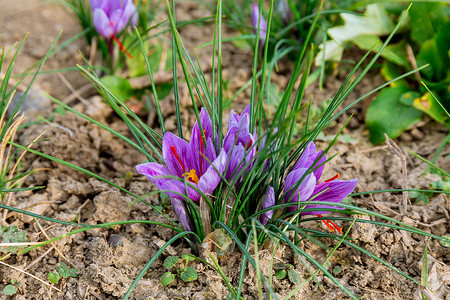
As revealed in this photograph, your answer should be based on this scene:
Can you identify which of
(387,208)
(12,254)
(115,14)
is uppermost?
(115,14)

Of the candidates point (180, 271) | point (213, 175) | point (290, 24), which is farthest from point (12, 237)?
point (290, 24)

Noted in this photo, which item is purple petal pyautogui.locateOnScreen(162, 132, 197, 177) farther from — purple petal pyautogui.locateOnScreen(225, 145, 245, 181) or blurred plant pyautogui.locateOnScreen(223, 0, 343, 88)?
blurred plant pyautogui.locateOnScreen(223, 0, 343, 88)

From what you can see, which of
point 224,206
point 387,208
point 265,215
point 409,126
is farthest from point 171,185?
point 409,126

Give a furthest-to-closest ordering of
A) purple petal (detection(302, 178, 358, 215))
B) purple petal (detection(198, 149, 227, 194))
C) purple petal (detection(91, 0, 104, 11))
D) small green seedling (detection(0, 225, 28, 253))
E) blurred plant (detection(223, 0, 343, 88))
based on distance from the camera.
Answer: blurred plant (detection(223, 0, 343, 88)) → purple petal (detection(91, 0, 104, 11)) → small green seedling (detection(0, 225, 28, 253)) → purple petal (detection(302, 178, 358, 215)) → purple petal (detection(198, 149, 227, 194))

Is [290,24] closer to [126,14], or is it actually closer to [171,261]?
[126,14]

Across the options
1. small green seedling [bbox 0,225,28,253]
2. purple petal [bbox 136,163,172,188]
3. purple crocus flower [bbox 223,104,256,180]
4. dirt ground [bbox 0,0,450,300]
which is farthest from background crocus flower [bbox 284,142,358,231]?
small green seedling [bbox 0,225,28,253]

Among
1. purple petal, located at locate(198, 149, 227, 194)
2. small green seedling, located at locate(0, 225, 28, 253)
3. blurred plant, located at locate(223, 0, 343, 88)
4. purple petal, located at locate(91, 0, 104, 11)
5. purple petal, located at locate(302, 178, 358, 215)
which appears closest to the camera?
purple petal, located at locate(198, 149, 227, 194)

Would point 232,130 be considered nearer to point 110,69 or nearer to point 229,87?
point 229,87
